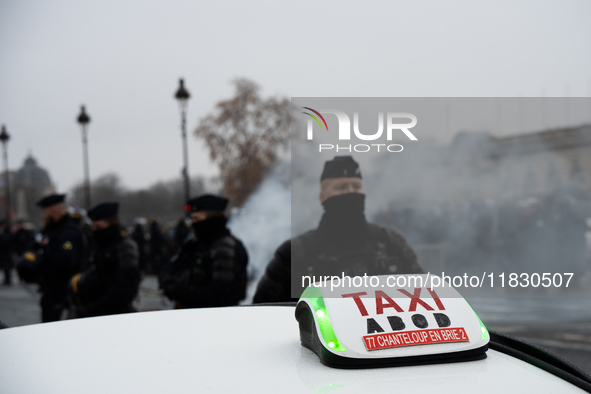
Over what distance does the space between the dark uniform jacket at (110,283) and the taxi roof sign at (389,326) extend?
329 cm

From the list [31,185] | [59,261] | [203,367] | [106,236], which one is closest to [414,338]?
[203,367]

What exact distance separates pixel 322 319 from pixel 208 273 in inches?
116

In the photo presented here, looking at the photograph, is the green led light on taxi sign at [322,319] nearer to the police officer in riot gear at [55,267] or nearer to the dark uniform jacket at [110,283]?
the dark uniform jacket at [110,283]

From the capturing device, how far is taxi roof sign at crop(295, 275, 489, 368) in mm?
980

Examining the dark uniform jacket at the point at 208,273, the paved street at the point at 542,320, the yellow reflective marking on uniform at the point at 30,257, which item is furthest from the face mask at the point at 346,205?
the yellow reflective marking on uniform at the point at 30,257

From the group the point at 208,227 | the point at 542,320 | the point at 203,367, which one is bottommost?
the point at 542,320

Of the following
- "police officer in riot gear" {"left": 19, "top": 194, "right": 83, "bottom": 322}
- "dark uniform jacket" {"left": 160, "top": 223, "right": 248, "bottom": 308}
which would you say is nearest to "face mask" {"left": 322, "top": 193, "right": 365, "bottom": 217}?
"dark uniform jacket" {"left": 160, "top": 223, "right": 248, "bottom": 308}

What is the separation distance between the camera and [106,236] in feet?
14.4

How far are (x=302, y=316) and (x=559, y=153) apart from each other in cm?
1185

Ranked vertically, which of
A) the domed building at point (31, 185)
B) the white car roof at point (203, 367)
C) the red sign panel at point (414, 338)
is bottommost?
the domed building at point (31, 185)

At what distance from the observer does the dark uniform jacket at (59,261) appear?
4.93m

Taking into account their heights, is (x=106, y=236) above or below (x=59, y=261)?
above

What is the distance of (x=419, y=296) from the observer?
1.13 meters

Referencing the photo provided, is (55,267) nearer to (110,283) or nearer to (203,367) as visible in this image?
(110,283)
